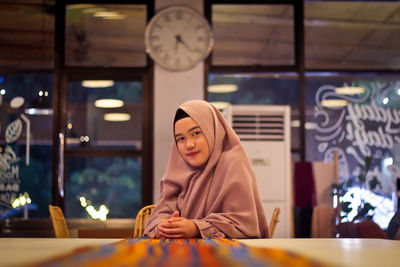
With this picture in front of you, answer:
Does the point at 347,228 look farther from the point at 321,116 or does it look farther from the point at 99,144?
the point at 99,144

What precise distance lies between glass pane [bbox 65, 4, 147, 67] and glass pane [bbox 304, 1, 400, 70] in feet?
5.77

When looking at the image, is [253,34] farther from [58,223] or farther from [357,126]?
[58,223]

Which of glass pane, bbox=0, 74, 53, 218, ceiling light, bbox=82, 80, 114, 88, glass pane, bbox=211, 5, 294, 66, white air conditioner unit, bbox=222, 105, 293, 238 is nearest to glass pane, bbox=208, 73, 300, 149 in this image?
glass pane, bbox=211, 5, 294, 66

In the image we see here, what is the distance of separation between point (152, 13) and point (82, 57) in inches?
33.3

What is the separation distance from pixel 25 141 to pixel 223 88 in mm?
2074

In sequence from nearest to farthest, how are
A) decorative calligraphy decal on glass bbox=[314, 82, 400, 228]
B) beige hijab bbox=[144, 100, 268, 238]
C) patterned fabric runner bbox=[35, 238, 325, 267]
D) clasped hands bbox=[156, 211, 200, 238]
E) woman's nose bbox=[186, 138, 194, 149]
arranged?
1. patterned fabric runner bbox=[35, 238, 325, 267]
2. clasped hands bbox=[156, 211, 200, 238]
3. beige hijab bbox=[144, 100, 268, 238]
4. woman's nose bbox=[186, 138, 194, 149]
5. decorative calligraphy decal on glass bbox=[314, 82, 400, 228]

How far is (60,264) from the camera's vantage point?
0.72m

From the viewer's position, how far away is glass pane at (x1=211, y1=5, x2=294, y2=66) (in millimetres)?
5441

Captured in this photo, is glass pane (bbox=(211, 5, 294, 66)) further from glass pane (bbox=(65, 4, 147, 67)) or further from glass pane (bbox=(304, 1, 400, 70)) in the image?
glass pane (bbox=(65, 4, 147, 67))

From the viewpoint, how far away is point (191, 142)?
198 cm

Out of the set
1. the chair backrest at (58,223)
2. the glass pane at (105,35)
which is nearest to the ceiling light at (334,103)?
the glass pane at (105,35)

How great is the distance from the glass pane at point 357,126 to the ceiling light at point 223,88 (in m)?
0.77

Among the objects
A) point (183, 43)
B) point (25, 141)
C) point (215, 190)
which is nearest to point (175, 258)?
point (215, 190)

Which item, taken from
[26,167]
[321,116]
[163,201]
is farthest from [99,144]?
[163,201]
